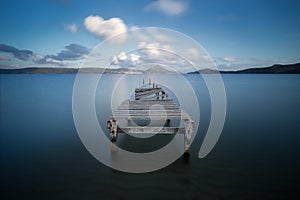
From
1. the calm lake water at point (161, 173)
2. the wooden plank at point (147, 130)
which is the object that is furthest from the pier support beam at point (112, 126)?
the calm lake water at point (161, 173)

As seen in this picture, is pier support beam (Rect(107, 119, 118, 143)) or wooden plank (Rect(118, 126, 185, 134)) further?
pier support beam (Rect(107, 119, 118, 143))

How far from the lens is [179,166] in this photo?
5355mm

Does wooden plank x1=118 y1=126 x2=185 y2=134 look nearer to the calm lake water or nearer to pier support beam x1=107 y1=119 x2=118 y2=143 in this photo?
pier support beam x1=107 y1=119 x2=118 y2=143

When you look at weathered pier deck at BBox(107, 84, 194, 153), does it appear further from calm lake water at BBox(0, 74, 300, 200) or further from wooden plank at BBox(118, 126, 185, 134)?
calm lake water at BBox(0, 74, 300, 200)

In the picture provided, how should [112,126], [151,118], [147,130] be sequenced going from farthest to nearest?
1. [151,118]
2. [112,126]
3. [147,130]

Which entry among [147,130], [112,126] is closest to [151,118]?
[147,130]

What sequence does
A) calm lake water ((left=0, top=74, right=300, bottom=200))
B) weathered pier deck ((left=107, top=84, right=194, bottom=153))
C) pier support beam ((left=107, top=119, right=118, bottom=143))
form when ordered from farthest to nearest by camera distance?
pier support beam ((left=107, top=119, right=118, bottom=143)) → weathered pier deck ((left=107, top=84, right=194, bottom=153)) → calm lake water ((left=0, top=74, right=300, bottom=200))

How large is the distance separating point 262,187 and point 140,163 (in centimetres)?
314

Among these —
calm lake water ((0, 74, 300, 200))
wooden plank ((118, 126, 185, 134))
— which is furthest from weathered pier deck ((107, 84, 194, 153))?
calm lake water ((0, 74, 300, 200))

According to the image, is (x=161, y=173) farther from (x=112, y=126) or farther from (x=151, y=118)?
(x=112, y=126)

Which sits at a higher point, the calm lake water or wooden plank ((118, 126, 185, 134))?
wooden plank ((118, 126, 185, 134))

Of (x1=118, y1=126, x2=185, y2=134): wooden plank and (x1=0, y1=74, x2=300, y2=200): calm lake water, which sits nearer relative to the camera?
(x1=0, y1=74, x2=300, y2=200): calm lake water

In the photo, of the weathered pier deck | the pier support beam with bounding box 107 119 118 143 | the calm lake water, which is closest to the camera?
the calm lake water

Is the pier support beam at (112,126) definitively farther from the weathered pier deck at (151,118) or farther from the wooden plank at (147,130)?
the wooden plank at (147,130)
